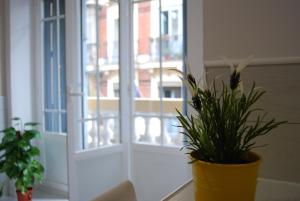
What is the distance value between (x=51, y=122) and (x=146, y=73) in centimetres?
130

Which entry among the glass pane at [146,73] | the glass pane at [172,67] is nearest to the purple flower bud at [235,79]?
the glass pane at [172,67]

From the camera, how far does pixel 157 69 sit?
8.02ft

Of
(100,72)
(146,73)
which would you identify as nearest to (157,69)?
(146,73)

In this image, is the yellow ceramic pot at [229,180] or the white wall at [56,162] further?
the white wall at [56,162]

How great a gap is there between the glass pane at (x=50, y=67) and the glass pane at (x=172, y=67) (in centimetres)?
129

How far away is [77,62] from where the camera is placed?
2283 mm

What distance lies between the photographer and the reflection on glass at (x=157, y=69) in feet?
7.71

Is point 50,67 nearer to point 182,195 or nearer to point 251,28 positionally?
point 251,28

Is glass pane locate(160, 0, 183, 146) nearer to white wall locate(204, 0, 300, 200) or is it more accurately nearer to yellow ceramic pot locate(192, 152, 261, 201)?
white wall locate(204, 0, 300, 200)

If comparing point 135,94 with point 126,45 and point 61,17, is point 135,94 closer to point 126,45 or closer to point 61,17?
point 126,45

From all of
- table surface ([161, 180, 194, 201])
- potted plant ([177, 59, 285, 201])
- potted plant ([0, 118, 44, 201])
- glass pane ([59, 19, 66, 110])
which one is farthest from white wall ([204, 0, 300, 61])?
glass pane ([59, 19, 66, 110])

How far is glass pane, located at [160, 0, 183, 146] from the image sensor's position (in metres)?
2.32

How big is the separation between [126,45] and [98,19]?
0.31 m

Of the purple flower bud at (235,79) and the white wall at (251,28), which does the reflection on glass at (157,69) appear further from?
the purple flower bud at (235,79)
